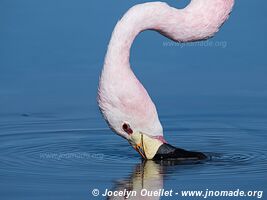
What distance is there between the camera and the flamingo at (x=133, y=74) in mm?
10711

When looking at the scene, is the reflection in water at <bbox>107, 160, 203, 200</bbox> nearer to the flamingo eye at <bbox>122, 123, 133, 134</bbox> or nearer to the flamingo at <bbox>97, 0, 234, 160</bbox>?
the flamingo at <bbox>97, 0, 234, 160</bbox>

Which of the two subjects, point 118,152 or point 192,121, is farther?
point 192,121

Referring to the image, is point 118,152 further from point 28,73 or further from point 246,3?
point 246,3

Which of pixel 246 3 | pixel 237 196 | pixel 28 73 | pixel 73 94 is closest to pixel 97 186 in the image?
pixel 237 196

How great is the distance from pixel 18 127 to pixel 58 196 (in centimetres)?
312

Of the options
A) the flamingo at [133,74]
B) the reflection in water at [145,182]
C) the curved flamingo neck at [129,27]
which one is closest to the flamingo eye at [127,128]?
the flamingo at [133,74]

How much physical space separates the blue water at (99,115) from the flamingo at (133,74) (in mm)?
212

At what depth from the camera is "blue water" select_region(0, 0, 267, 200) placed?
10477 mm

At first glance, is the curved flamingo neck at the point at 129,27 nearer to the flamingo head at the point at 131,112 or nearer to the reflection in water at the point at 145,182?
the flamingo head at the point at 131,112

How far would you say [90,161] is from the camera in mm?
11266

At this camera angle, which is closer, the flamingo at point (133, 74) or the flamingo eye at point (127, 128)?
the flamingo at point (133, 74)

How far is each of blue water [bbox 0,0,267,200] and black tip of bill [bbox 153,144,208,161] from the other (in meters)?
0.09

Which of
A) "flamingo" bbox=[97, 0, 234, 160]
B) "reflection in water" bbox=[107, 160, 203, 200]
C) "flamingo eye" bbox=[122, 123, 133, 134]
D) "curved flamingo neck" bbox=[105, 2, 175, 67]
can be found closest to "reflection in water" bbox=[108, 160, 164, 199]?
"reflection in water" bbox=[107, 160, 203, 200]

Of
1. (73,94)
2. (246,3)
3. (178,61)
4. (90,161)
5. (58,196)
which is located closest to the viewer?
(58,196)
